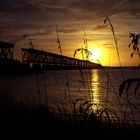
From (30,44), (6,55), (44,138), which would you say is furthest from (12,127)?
(6,55)

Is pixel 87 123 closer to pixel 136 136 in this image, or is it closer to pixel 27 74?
pixel 136 136

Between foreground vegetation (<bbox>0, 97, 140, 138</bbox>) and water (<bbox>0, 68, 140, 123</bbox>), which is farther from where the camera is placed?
water (<bbox>0, 68, 140, 123</bbox>)

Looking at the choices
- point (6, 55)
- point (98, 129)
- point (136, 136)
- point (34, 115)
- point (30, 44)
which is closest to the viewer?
point (136, 136)

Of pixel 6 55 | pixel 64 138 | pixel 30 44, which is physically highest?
pixel 6 55

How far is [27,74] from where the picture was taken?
17012cm

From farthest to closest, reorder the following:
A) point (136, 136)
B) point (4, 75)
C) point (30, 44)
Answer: point (4, 75) → point (30, 44) → point (136, 136)

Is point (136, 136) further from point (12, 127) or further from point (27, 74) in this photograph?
point (27, 74)

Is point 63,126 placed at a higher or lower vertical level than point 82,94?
higher

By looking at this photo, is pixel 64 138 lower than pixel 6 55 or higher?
lower

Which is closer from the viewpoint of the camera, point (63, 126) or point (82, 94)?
point (63, 126)

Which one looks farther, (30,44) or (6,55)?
(6,55)

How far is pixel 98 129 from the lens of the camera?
6.13m

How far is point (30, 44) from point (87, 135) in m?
4.70

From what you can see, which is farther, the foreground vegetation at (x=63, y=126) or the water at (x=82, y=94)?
the water at (x=82, y=94)
